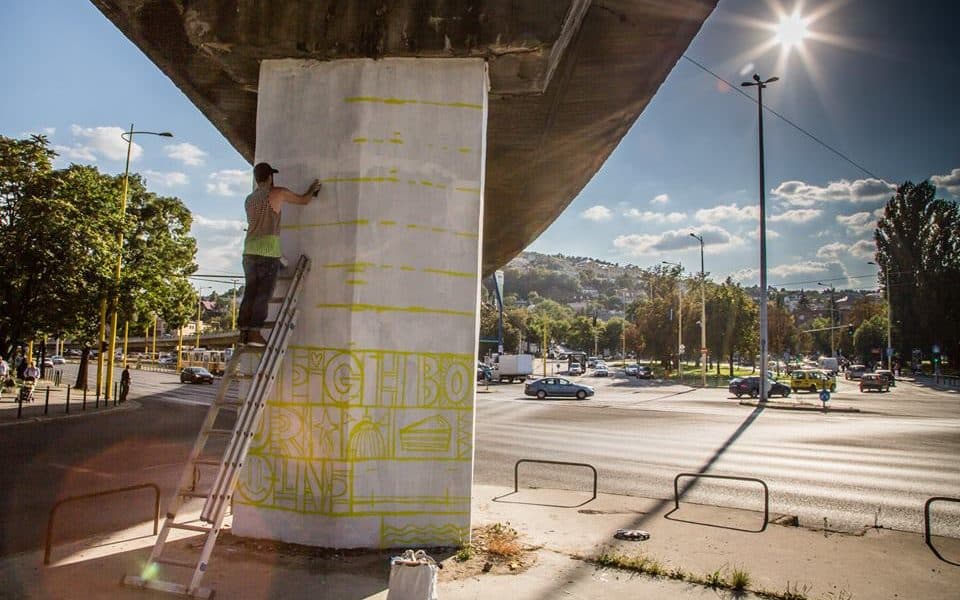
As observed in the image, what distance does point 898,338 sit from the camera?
244 feet

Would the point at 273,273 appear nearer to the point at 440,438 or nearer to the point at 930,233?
the point at 440,438

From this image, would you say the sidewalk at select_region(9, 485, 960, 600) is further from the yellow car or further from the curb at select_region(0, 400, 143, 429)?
the yellow car

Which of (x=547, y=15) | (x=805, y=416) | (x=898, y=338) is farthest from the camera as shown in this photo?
(x=898, y=338)

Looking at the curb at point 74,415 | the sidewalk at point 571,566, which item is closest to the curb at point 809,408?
the sidewalk at point 571,566

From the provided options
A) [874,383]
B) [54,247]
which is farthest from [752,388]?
[54,247]

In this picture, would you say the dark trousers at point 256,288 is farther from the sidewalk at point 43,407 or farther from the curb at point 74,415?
the sidewalk at point 43,407

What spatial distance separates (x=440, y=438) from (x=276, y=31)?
459 cm

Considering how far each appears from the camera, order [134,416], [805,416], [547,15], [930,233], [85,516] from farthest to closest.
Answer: [930,233], [805,416], [134,416], [85,516], [547,15]

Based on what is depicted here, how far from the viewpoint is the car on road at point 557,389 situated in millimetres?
38206

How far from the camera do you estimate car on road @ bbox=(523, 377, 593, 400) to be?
38.2 m

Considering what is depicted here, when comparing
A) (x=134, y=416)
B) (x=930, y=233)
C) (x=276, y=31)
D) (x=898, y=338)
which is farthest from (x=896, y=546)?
(x=898, y=338)

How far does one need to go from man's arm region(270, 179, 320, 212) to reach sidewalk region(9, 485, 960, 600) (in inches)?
138

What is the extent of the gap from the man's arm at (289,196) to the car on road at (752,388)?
37.8m

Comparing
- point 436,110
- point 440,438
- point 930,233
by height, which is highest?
point 930,233
